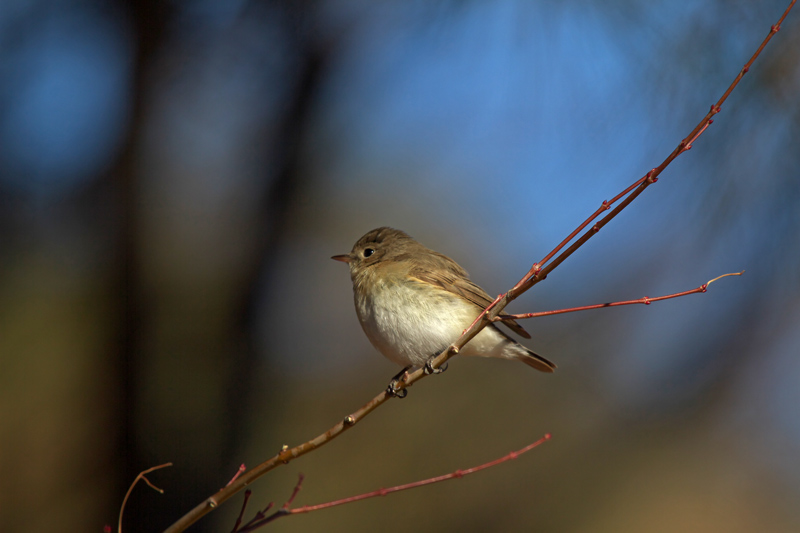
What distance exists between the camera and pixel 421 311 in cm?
270

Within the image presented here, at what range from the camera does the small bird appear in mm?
2688

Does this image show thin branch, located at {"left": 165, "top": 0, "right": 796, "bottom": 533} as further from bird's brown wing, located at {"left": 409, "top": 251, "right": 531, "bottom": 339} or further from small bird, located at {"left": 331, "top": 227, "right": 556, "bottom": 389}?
bird's brown wing, located at {"left": 409, "top": 251, "right": 531, "bottom": 339}

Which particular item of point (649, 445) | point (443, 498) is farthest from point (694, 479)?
point (443, 498)

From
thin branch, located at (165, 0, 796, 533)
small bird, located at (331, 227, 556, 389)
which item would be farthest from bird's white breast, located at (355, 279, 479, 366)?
thin branch, located at (165, 0, 796, 533)

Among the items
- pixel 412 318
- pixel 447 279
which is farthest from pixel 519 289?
pixel 447 279

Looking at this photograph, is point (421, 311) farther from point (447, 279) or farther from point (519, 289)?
point (519, 289)

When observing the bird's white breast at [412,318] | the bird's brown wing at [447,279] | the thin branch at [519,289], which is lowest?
the thin branch at [519,289]

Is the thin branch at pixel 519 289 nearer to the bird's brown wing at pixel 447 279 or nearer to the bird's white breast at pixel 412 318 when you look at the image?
the bird's white breast at pixel 412 318

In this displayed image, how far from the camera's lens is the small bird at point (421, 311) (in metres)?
2.69

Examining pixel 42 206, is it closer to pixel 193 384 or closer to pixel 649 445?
pixel 193 384

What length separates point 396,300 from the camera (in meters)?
2.72

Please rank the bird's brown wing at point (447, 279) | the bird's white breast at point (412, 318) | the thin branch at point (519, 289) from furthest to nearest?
the bird's brown wing at point (447, 279), the bird's white breast at point (412, 318), the thin branch at point (519, 289)

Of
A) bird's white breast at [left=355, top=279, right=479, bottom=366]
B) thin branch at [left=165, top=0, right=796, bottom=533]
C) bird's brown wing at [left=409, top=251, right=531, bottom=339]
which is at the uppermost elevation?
bird's brown wing at [left=409, top=251, right=531, bottom=339]

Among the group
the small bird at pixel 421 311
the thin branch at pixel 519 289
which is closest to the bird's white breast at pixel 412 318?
the small bird at pixel 421 311
